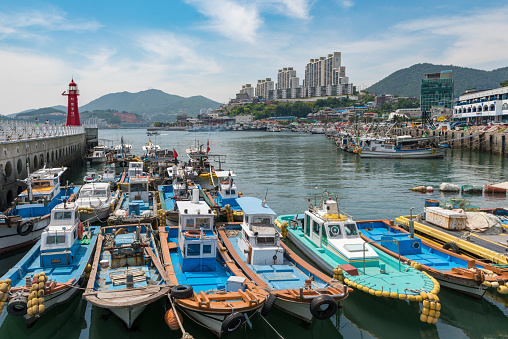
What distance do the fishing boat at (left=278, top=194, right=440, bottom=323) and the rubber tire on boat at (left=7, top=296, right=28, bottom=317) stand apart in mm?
12162

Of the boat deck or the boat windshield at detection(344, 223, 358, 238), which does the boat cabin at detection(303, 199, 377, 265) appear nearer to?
the boat windshield at detection(344, 223, 358, 238)

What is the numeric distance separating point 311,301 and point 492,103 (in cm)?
11538

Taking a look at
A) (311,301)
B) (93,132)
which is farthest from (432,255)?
(93,132)

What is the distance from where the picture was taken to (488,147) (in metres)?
85.1

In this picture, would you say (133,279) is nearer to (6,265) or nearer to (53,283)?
(53,283)

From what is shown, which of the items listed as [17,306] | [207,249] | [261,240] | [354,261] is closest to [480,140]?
[354,261]

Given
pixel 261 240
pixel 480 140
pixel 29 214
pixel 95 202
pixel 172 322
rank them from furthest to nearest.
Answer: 1. pixel 480 140
2. pixel 95 202
3. pixel 29 214
4. pixel 261 240
5. pixel 172 322

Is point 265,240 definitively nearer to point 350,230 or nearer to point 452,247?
point 350,230

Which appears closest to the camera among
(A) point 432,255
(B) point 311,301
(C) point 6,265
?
(B) point 311,301

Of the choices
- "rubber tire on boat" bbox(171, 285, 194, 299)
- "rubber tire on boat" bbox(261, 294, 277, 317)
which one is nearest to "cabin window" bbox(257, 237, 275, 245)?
"rubber tire on boat" bbox(261, 294, 277, 317)

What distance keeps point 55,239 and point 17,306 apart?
15.9ft

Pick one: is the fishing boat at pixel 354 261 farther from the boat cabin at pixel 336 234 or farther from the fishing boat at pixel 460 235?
the fishing boat at pixel 460 235

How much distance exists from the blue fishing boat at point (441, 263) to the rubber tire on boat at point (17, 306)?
1559 cm

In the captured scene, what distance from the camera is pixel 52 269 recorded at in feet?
57.7
